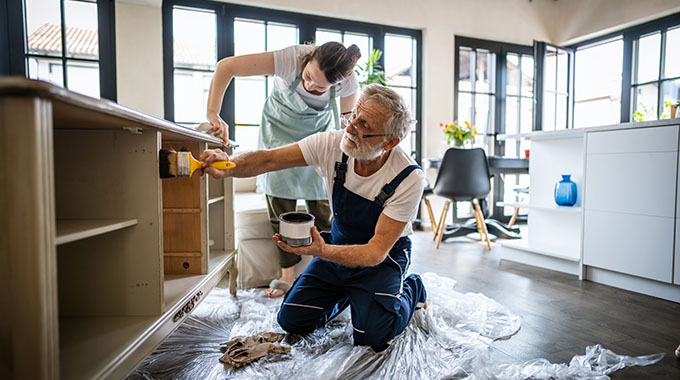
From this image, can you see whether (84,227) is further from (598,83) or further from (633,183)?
(598,83)

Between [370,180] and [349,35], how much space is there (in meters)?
3.54

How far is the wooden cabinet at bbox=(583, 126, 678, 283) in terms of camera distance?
2.08 m

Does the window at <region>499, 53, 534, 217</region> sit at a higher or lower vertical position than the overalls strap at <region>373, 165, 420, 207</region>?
higher

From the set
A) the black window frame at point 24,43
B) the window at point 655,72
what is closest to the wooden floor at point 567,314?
the window at point 655,72

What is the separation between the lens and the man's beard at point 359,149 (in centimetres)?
139

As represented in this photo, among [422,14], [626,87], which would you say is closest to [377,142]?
[422,14]

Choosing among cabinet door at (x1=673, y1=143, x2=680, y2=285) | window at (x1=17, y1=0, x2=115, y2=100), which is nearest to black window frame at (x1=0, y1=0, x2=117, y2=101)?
window at (x1=17, y1=0, x2=115, y2=100)

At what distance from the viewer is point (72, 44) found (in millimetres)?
3398

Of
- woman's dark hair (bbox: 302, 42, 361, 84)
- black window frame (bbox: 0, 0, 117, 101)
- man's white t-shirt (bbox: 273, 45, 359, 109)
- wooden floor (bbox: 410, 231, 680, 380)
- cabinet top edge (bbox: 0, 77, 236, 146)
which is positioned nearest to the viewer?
cabinet top edge (bbox: 0, 77, 236, 146)

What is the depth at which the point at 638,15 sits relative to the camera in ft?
14.9

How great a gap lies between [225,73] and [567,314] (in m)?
1.92

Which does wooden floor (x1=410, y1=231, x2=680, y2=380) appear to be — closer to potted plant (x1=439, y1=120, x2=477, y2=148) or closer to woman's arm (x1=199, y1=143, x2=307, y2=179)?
woman's arm (x1=199, y1=143, x2=307, y2=179)

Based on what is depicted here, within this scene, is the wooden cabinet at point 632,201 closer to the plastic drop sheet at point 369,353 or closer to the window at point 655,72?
the plastic drop sheet at point 369,353

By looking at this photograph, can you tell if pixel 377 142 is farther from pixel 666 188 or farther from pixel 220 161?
pixel 666 188
